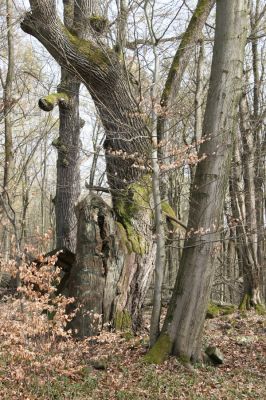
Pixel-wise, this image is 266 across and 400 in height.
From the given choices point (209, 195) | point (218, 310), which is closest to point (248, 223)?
point (218, 310)

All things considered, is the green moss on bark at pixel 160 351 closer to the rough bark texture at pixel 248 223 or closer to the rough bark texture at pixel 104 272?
the rough bark texture at pixel 104 272

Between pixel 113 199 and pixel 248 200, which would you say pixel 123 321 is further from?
pixel 248 200

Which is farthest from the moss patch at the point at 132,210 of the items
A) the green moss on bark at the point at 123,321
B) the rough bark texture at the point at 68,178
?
the rough bark texture at the point at 68,178

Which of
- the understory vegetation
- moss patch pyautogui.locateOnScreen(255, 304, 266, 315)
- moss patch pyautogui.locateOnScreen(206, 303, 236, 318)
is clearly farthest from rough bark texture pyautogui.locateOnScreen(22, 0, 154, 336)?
moss patch pyautogui.locateOnScreen(255, 304, 266, 315)

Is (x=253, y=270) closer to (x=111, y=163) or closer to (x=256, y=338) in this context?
(x=256, y=338)

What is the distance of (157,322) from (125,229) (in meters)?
2.03

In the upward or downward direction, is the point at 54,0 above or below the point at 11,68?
below

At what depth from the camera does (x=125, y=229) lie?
26.9 ft

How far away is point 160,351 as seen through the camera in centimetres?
646

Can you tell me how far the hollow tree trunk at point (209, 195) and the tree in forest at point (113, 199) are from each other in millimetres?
1030

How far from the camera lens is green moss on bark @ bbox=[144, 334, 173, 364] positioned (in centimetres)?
637

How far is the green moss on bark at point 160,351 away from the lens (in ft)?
20.9

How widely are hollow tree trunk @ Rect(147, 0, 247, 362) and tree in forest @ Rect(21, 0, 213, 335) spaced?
1.03m

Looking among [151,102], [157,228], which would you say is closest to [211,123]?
[151,102]
